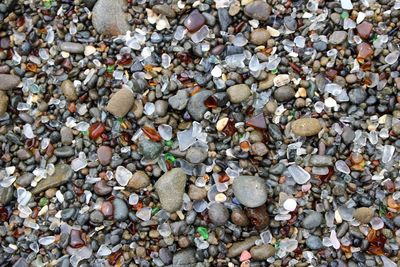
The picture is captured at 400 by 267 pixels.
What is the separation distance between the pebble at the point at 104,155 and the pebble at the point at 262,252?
600mm

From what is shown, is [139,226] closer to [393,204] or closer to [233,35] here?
[233,35]

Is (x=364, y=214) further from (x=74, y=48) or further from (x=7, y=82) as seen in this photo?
(x=7, y=82)

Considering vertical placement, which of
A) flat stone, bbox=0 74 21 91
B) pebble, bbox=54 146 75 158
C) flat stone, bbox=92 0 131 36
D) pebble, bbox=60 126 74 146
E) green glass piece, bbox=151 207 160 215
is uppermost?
Answer: flat stone, bbox=92 0 131 36

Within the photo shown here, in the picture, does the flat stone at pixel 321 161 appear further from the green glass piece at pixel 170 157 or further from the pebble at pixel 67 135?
the pebble at pixel 67 135

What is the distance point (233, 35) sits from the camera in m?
2.04

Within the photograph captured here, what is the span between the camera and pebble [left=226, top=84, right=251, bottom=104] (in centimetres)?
198

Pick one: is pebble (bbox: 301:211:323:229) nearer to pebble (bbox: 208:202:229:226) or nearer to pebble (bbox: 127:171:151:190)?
pebble (bbox: 208:202:229:226)

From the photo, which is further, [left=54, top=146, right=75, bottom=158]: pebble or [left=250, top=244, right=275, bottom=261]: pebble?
[left=54, top=146, right=75, bottom=158]: pebble

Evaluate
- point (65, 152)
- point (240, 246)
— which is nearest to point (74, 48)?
point (65, 152)

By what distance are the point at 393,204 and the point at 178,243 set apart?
2.52 ft

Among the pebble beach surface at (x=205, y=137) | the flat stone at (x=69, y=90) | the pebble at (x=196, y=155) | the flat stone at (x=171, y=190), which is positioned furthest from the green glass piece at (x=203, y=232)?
the flat stone at (x=69, y=90)

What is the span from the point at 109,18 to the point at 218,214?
2.73 ft

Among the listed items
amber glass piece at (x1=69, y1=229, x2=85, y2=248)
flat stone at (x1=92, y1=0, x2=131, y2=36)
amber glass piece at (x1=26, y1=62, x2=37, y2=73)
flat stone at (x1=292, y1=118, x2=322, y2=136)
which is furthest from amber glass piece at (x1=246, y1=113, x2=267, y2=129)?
amber glass piece at (x1=26, y1=62, x2=37, y2=73)

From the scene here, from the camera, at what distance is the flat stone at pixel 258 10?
6.67 feet
